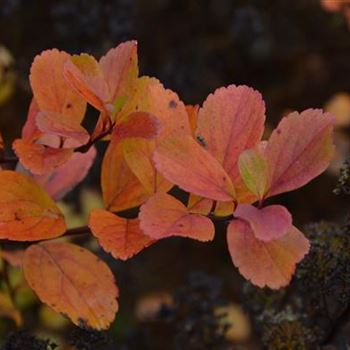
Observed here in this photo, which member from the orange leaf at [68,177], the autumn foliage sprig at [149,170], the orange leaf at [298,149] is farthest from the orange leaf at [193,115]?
the orange leaf at [68,177]

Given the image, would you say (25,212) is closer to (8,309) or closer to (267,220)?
(267,220)

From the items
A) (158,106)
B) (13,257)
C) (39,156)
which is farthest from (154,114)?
(13,257)

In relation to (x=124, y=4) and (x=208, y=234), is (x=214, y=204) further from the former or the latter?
(x=124, y=4)

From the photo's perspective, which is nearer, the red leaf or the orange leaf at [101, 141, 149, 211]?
the red leaf

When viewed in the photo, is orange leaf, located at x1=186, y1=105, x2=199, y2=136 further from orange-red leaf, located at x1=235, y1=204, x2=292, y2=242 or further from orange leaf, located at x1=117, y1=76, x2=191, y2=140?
orange-red leaf, located at x1=235, y1=204, x2=292, y2=242

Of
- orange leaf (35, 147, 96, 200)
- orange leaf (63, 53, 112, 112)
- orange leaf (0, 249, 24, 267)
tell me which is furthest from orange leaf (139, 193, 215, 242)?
orange leaf (0, 249, 24, 267)

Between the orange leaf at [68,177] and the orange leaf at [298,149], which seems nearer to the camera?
the orange leaf at [298,149]

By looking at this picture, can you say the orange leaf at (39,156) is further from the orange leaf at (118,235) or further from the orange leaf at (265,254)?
the orange leaf at (265,254)

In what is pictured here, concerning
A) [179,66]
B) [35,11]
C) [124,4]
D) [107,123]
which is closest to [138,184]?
[107,123]
